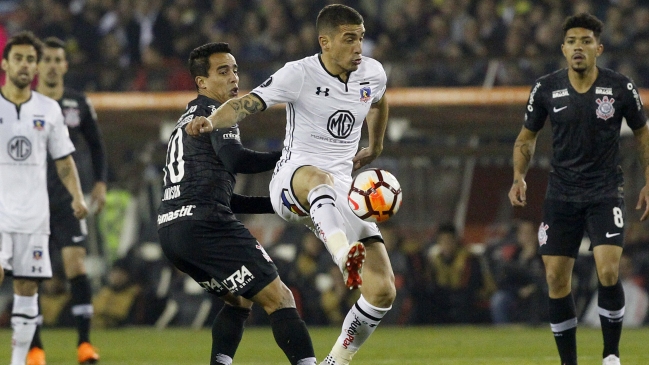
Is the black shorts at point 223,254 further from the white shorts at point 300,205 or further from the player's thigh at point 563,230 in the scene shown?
the player's thigh at point 563,230

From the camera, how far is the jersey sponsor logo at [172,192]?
24.1 ft

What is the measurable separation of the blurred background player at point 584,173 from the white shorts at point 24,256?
148 inches

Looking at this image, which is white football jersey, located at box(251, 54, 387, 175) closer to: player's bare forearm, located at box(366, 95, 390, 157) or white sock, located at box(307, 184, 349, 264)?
white sock, located at box(307, 184, 349, 264)

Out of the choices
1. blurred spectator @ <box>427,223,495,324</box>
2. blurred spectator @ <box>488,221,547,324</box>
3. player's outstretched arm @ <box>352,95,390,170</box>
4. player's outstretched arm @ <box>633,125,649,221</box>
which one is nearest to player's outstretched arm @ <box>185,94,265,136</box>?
player's outstretched arm @ <box>352,95,390,170</box>

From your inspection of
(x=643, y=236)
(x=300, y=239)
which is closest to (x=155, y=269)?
(x=300, y=239)

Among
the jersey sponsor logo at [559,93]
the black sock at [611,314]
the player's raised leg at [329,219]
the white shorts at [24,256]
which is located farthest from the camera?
the white shorts at [24,256]

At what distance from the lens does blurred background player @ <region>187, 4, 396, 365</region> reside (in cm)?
762

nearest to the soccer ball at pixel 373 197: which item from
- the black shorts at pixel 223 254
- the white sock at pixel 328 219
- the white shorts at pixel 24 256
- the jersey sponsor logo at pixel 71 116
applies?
the white sock at pixel 328 219

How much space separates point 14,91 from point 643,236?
931 cm

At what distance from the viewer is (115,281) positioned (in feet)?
54.5

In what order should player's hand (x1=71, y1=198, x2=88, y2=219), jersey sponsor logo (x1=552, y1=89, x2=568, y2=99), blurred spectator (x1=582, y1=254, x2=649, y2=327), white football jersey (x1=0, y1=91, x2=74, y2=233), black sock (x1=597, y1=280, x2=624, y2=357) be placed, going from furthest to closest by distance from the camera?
Answer: blurred spectator (x1=582, y1=254, x2=649, y2=327), player's hand (x1=71, y1=198, x2=88, y2=219), white football jersey (x1=0, y1=91, x2=74, y2=233), jersey sponsor logo (x1=552, y1=89, x2=568, y2=99), black sock (x1=597, y1=280, x2=624, y2=357)

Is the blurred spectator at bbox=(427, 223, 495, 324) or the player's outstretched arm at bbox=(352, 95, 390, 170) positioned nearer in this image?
the player's outstretched arm at bbox=(352, 95, 390, 170)

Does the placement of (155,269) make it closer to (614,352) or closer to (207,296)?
(207,296)

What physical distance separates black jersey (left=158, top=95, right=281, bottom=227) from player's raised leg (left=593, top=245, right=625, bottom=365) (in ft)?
8.41
